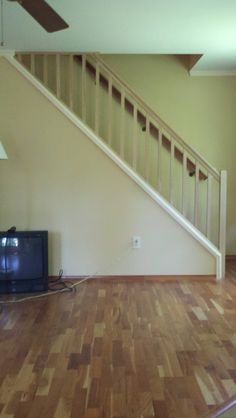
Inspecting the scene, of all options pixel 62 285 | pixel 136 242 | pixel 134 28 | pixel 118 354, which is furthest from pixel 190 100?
pixel 118 354

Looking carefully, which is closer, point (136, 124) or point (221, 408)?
point (221, 408)

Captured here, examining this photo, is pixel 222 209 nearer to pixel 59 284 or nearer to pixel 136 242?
pixel 136 242

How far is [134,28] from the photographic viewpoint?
11.0 ft

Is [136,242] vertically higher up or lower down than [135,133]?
lower down

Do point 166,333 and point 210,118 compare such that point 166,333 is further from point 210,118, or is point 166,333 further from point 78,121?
point 210,118

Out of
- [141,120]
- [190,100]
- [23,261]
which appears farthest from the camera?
[190,100]

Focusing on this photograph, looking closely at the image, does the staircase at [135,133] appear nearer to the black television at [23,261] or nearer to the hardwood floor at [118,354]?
the hardwood floor at [118,354]

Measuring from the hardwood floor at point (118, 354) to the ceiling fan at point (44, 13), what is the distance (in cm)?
208

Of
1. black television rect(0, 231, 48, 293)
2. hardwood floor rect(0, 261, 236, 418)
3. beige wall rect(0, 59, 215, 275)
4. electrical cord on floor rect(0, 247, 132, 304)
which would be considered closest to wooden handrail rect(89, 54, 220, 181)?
beige wall rect(0, 59, 215, 275)

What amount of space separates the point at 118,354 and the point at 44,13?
7.02 feet

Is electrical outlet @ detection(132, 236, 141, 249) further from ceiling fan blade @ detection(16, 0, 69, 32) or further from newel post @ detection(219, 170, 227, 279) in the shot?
ceiling fan blade @ detection(16, 0, 69, 32)

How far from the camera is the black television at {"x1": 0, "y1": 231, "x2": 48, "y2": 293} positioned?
3826 mm

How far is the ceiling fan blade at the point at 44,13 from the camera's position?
6.98 feet

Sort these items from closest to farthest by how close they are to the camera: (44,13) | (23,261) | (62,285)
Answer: (44,13) → (23,261) → (62,285)
